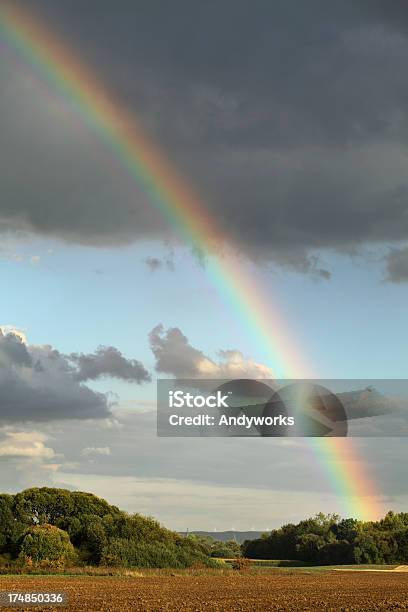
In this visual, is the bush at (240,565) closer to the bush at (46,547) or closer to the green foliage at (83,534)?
the green foliage at (83,534)

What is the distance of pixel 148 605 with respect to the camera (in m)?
46.0

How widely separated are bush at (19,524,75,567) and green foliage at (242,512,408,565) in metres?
77.7

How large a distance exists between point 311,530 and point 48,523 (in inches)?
3564

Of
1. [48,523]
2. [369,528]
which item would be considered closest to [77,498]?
[48,523]

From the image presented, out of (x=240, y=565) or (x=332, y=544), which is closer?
(x=240, y=565)

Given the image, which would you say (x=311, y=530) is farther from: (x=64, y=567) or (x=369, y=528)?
(x=64, y=567)

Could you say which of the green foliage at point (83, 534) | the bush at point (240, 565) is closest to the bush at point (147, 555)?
the green foliage at point (83, 534)

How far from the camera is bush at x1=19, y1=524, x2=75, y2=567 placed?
100250mm

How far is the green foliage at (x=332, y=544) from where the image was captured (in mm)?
161125

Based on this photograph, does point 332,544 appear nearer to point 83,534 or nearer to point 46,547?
point 83,534

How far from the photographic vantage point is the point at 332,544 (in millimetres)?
168000

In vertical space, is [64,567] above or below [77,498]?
below

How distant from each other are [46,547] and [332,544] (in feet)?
277

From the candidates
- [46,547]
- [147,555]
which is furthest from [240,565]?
[46,547]
